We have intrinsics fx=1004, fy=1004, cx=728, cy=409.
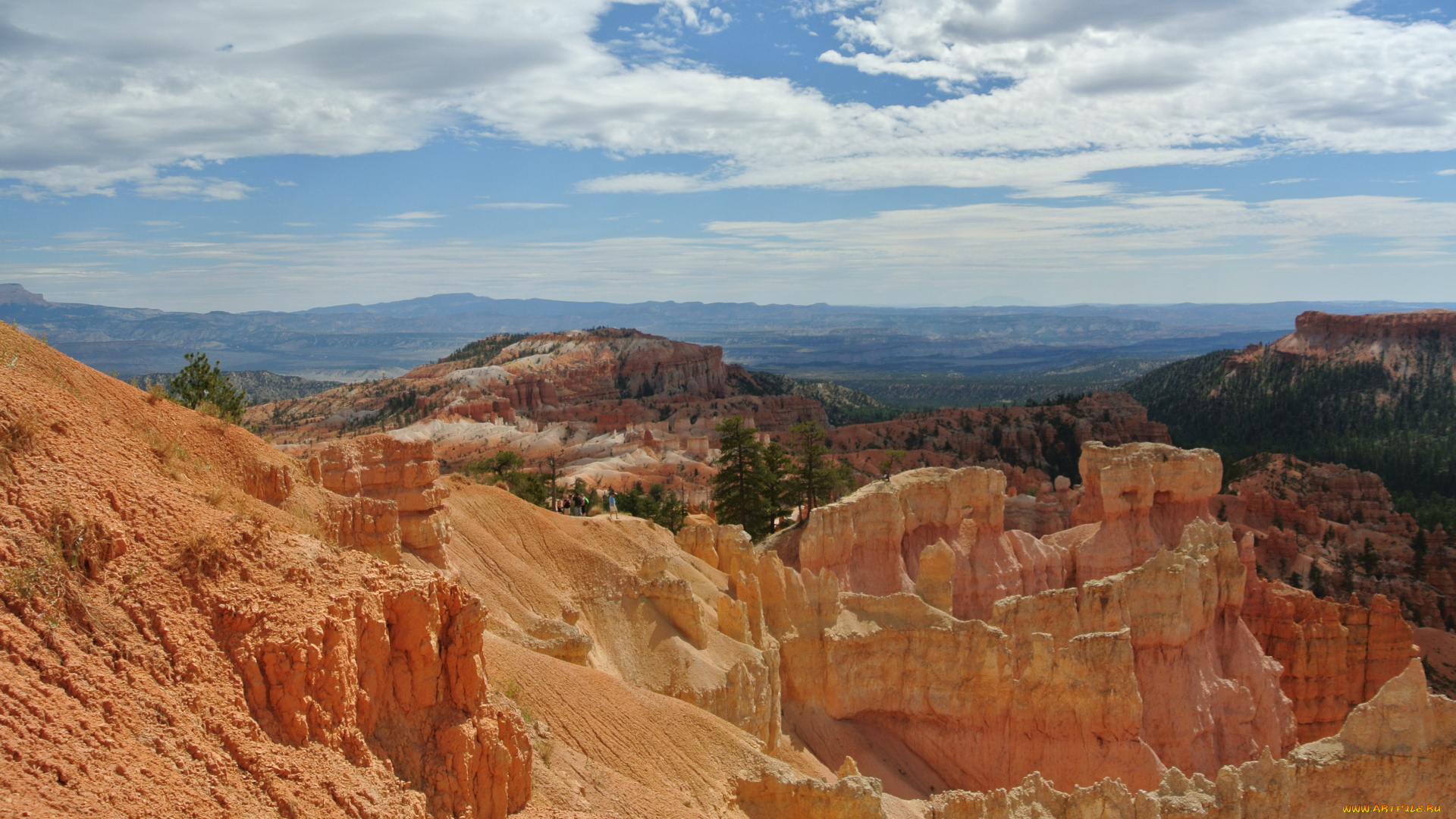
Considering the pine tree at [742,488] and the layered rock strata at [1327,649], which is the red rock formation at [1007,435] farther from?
the layered rock strata at [1327,649]

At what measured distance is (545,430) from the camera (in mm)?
103562

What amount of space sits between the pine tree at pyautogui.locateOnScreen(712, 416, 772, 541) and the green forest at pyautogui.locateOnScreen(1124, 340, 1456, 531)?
164 ft

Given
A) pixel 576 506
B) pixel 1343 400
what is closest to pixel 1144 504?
pixel 576 506

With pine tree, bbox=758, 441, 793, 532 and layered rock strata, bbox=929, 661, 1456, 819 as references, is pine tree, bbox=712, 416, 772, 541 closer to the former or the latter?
pine tree, bbox=758, 441, 793, 532

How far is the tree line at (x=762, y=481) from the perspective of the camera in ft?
132

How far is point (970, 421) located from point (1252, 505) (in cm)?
3397

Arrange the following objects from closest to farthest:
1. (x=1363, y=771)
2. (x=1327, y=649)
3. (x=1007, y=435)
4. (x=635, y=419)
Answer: (x=1363, y=771) → (x=1327, y=649) → (x=1007, y=435) → (x=635, y=419)

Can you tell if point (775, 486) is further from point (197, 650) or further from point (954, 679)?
point (197, 650)

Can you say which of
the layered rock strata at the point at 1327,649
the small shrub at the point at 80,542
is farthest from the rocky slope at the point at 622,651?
the layered rock strata at the point at 1327,649

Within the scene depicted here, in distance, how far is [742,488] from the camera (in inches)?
1590

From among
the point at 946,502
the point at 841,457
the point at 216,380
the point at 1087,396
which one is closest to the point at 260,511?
the point at 216,380

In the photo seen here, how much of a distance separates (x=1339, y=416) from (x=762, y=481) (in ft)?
275

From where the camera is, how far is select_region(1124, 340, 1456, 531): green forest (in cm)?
8038

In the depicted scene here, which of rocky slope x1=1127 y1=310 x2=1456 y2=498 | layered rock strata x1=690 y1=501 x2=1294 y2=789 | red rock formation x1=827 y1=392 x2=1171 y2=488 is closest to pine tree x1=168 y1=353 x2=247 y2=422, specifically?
layered rock strata x1=690 y1=501 x2=1294 y2=789
